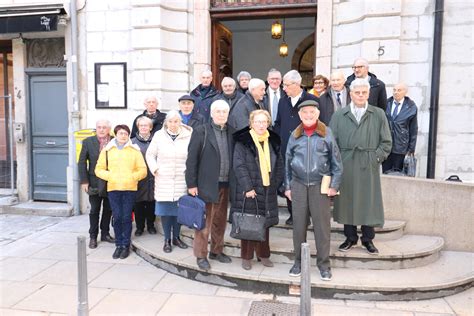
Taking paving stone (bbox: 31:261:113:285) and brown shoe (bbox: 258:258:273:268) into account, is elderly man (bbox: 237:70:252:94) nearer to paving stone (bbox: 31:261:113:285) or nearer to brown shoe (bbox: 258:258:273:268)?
brown shoe (bbox: 258:258:273:268)

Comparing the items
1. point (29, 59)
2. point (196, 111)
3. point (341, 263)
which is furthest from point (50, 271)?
point (29, 59)

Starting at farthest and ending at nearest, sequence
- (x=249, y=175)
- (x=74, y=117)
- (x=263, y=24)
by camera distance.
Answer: (x=263, y=24) → (x=74, y=117) → (x=249, y=175)

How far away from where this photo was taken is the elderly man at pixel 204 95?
593 cm

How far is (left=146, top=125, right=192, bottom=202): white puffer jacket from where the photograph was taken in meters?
5.07

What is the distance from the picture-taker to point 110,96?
25.9 ft

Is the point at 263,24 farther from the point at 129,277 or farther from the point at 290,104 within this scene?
the point at 129,277

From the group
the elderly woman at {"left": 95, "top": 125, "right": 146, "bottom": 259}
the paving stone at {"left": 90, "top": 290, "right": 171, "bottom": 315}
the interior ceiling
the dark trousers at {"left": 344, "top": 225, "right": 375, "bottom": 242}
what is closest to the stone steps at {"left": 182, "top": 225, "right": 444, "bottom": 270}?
the dark trousers at {"left": 344, "top": 225, "right": 375, "bottom": 242}

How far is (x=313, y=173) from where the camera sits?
4270 millimetres

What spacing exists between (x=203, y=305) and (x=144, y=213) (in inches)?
91.8

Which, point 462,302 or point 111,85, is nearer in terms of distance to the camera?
point 462,302

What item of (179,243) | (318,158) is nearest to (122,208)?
(179,243)

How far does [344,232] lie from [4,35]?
781 cm

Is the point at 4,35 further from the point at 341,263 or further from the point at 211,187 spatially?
the point at 341,263

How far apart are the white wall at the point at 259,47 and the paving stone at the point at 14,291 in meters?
10.4
